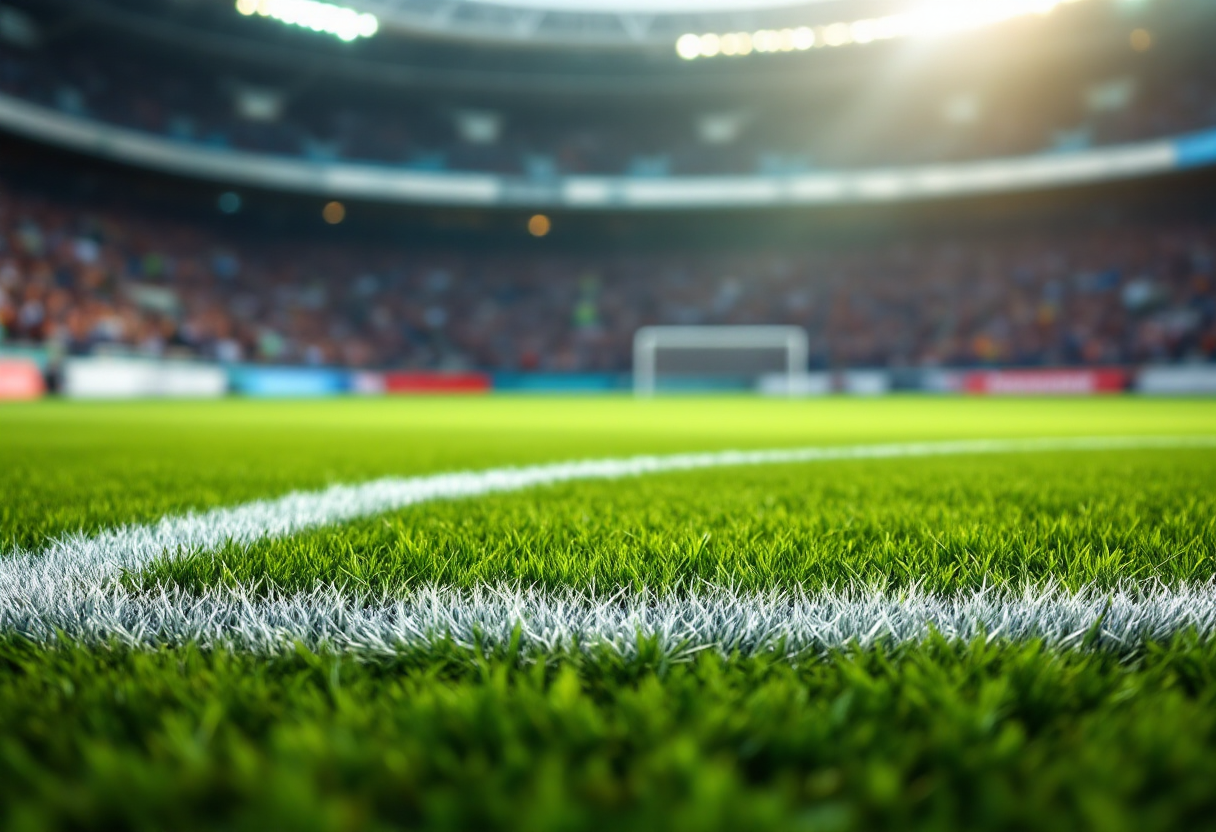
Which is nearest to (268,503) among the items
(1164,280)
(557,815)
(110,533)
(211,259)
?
(110,533)

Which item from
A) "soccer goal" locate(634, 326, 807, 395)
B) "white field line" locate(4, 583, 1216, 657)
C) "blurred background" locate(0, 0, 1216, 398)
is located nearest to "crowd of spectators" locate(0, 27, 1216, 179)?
"blurred background" locate(0, 0, 1216, 398)

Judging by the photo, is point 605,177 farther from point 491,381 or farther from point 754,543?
point 754,543

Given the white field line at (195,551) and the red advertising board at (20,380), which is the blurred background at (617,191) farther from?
the white field line at (195,551)

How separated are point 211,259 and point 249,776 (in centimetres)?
2659

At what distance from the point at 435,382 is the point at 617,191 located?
9.08 metres

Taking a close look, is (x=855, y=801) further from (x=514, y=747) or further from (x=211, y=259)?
(x=211, y=259)

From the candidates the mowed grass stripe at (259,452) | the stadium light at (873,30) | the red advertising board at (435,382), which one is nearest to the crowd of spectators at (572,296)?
the red advertising board at (435,382)

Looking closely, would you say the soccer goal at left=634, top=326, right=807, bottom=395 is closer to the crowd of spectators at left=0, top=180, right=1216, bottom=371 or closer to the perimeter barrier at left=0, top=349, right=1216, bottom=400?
the perimeter barrier at left=0, top=349, right=1216, bottom=400

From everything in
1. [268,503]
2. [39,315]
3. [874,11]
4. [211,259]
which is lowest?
[268,503]

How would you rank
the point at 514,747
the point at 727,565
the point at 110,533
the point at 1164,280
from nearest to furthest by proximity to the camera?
the point at 514,747 → the point at 727,565 → the point at 110,533 → the point at 1164,280

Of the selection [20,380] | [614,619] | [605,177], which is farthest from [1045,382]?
[20,380]

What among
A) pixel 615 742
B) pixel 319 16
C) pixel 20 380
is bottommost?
pixel 615 742

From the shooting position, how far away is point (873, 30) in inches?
933

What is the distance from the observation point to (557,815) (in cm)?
42
